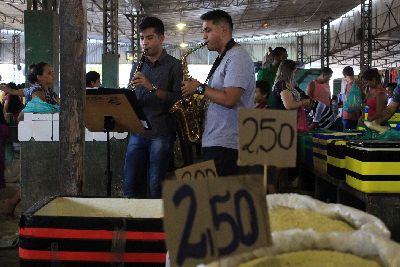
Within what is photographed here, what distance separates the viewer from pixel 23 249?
2402 millimetres

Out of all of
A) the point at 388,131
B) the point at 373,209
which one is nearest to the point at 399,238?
the point at 373,209

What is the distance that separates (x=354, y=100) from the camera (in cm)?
846

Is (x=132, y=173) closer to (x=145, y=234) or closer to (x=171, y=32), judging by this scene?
(x=145, y=234)

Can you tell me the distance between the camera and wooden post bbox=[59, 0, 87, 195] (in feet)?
12.2

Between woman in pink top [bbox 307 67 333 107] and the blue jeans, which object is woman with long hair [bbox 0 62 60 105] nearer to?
the blue jeans

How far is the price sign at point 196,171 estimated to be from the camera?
216 centimetres

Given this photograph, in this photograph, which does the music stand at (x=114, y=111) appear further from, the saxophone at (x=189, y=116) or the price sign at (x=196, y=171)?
the price sign at (x=196, y=171)

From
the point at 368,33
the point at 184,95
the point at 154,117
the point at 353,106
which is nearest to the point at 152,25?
the point at 154,117

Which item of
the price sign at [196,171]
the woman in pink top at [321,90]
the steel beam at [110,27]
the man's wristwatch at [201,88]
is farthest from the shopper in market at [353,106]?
the steel beam at [110,27]

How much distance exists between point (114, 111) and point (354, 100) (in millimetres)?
5706

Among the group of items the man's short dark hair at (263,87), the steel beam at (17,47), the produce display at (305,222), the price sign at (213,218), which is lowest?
the produce display at (305,222)

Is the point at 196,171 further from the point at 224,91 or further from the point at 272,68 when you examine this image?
the point at 272,68

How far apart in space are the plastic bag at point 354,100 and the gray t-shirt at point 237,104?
18.5 ft

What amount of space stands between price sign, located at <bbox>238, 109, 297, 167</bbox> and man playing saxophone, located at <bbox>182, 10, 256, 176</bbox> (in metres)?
1.13
